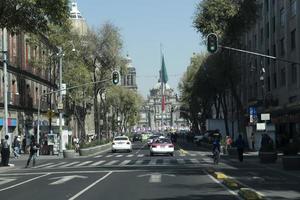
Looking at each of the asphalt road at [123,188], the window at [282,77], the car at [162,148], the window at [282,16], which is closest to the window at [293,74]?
the window at [282,77]

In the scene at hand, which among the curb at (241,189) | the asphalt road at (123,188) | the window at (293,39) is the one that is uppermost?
the window at (293,39)

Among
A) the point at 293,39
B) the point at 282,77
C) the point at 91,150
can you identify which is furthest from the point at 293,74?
the point at 91,150

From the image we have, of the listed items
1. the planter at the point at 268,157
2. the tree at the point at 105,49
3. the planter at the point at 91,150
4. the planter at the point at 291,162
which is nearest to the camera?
the planter at the point at 291,162

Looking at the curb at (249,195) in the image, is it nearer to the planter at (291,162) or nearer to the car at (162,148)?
the planter at (291,162)

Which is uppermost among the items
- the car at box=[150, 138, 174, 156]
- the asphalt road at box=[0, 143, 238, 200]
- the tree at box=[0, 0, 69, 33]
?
the tree at box=[0, 0, 69, 33]

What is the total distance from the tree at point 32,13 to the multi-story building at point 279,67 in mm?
28313

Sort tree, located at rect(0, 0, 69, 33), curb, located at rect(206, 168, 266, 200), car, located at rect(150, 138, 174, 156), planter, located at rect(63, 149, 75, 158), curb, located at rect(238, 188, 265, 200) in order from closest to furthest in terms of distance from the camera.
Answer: curb, located at rect(238, 188, 265, 200), curb, located at rect(206, 168, 266, 200), tree, located at rect(0, 0, 69, 33), car, located at rect(150, 138, 174, 156), planter, located at rect(63, 149, 75, 158)

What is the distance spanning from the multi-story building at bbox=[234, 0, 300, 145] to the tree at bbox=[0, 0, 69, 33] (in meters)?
28.3

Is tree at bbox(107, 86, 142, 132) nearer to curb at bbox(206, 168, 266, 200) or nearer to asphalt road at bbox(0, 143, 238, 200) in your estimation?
asphalt road at bbox(0, 143, 238, 200)

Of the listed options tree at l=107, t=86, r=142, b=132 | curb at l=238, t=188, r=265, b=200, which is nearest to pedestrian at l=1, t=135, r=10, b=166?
curb at l=238, t=188, r=265, b=200

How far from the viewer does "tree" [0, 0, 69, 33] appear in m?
23.0

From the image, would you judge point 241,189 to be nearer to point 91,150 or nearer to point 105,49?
point 91,150

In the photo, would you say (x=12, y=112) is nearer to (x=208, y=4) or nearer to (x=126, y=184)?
(x=208, y=4)

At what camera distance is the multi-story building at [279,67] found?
5494 centimetres
